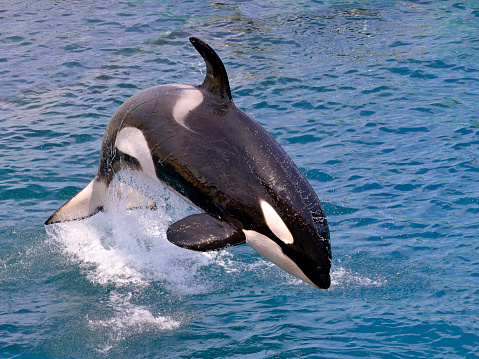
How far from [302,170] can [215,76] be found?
520 cm

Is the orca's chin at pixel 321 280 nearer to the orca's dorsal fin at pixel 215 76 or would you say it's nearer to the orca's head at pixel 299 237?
the orca's head at pixel 299 237

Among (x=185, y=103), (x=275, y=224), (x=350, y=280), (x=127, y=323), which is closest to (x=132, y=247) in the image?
(x=127, y=323)

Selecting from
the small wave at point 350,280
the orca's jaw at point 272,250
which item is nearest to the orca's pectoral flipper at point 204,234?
the orca's jaw at point 272,250

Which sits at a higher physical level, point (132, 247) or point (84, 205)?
point (84, 205)

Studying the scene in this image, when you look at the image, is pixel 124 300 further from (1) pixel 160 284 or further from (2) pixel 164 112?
(2) pixel 164 112

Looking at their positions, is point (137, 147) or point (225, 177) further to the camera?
point (137, 147)

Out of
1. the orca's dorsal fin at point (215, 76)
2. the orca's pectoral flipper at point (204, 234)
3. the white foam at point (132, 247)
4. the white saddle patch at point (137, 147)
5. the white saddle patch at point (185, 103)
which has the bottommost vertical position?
the white foam at point (132, 247)

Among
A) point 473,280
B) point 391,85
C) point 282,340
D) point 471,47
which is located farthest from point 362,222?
point 471,47

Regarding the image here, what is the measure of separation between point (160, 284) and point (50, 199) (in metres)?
3.27

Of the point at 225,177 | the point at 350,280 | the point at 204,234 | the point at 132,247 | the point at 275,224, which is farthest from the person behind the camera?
the point at 132,247

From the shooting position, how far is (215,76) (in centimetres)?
707

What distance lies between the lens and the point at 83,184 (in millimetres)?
11680

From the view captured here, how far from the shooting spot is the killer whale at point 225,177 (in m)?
6.38

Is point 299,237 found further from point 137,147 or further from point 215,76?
point 137,147
